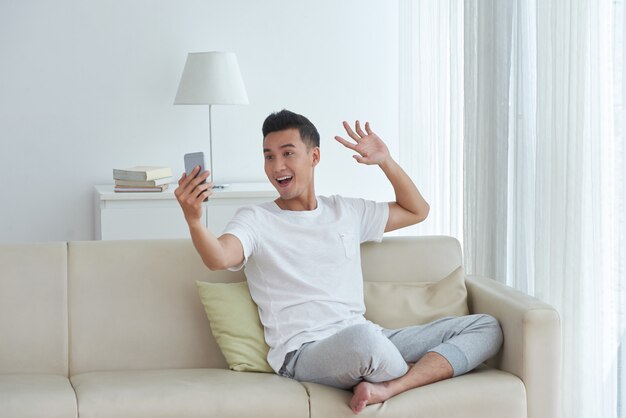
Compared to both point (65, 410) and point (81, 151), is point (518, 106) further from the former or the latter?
point (81, 151)

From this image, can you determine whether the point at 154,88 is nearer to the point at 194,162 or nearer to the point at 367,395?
the point at 194,162

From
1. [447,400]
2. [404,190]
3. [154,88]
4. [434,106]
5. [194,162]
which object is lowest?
[447,400]

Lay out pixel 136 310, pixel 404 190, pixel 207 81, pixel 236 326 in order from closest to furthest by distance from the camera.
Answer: pixel 236 326 → pixel 136 310 → pixel 404 190 → pixel 207 81

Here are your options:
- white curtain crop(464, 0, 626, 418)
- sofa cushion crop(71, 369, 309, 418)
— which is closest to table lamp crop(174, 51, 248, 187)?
white curtain crop(464, 0, 626, 418)

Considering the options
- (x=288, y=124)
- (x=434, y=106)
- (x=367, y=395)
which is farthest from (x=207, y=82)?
(x=367, y=395)

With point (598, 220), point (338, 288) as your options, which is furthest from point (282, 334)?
point (598, 220)

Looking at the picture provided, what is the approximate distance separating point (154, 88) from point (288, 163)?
2.36 metres

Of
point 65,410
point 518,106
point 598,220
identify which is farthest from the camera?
point 518,106

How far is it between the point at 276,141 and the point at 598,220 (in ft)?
3.31

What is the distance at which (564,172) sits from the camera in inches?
127

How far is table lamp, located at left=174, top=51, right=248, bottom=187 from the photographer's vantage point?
15.9 feet

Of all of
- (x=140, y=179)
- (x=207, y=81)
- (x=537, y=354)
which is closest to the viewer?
(x=537, y=354)

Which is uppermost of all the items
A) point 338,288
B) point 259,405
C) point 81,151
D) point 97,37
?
point 97,37

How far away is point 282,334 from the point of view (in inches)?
113
